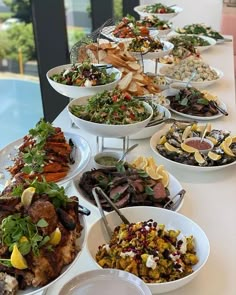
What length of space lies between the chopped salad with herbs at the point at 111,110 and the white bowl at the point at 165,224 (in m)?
0.29

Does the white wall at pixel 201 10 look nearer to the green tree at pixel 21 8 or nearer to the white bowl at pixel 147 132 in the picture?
the green tree at pixel 21 8

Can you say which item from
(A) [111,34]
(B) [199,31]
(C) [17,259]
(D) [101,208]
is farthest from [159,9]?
(C) [17,259]

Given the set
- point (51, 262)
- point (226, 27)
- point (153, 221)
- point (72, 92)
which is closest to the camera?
point (51, 262)

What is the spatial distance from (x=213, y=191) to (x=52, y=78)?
59cm

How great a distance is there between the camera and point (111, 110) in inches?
48.1

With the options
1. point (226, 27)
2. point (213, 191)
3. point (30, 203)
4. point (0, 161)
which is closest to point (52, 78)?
point (0, 161)

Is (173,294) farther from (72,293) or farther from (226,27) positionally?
(226,27)

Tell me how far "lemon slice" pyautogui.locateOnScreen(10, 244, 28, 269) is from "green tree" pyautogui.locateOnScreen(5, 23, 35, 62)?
4.42 feet

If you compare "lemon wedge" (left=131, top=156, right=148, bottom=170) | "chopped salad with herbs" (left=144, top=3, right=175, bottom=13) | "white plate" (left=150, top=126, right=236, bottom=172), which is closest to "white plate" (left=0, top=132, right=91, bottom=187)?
"lemon wedge" (left=131, top=156, right=148, bottom=170)

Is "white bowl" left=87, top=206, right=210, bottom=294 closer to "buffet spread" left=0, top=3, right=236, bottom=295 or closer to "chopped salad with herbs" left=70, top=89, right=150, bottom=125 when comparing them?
"buffet spread" left=0, top=3, right=236, bottom=295

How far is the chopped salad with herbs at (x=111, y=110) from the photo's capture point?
47.8 inches

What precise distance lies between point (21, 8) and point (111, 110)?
909mm

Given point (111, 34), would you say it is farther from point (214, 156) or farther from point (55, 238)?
point (55, 238)

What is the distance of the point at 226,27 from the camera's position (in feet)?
11.8
